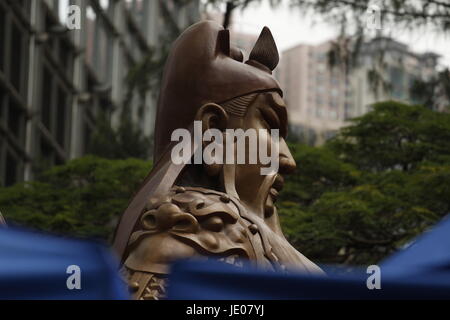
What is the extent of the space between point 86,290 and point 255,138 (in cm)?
316

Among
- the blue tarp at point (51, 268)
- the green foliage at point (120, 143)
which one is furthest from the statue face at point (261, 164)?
the green foliage at point (120, 143)

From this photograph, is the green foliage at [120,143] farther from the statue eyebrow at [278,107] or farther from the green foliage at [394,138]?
the statue eyebrow at [278,107]

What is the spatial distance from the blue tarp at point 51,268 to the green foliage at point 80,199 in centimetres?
922

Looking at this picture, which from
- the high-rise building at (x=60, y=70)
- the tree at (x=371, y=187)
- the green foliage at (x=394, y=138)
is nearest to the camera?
the tree at (x=371, y=187)

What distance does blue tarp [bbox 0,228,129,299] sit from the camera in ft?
8.66

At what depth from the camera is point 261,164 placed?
587 cm

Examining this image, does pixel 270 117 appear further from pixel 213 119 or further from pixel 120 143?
pixel 120 143

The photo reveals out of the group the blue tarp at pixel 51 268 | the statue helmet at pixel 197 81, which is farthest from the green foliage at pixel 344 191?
the blue tarp at pixel 51 268

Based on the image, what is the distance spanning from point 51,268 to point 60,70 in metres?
23.8

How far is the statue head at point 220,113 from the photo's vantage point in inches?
227

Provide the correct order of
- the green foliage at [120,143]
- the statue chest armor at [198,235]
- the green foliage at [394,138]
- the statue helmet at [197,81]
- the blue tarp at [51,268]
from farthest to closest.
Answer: the green foliage at [120,143]
the green foliage at [394,138]
the statue helmet at [197,81]
the statue chest armor at [198,235]
the blue tarp at [51,268]

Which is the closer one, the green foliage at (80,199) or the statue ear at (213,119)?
the statue ear at (213,119)

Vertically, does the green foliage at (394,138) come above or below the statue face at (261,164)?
above

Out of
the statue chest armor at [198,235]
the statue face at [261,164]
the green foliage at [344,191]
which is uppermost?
the green foliage at [344,191]
